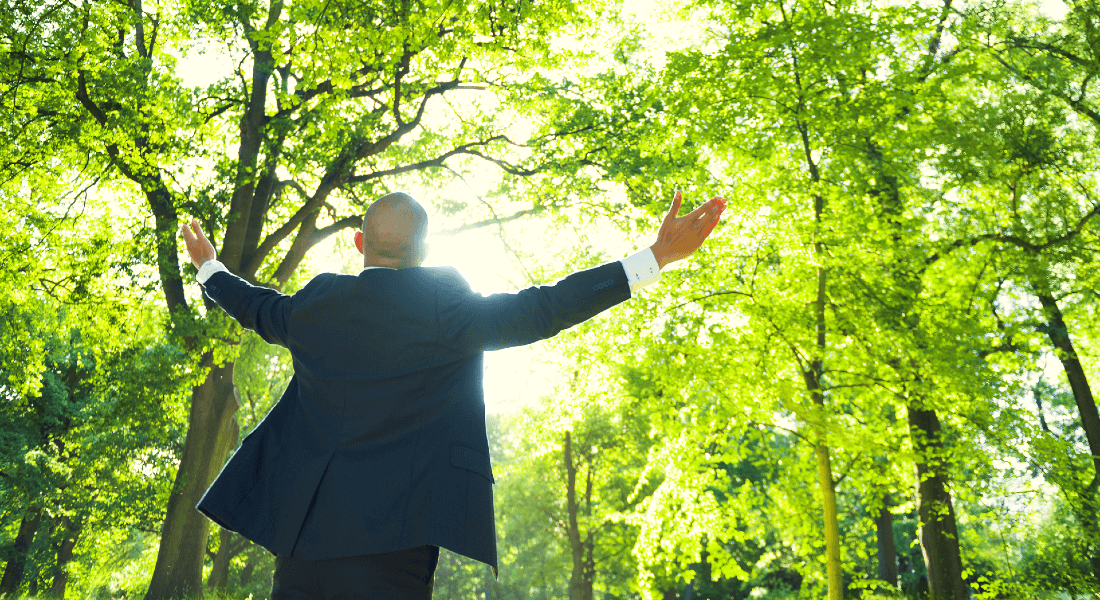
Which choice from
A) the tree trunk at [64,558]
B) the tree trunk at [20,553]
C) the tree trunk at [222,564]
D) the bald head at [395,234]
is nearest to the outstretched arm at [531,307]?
the bald head at [395,234]

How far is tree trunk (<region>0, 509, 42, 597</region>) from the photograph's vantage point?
2306 centimetres

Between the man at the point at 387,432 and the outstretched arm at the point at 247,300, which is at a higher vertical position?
the outstretched arm at the point at 247,300

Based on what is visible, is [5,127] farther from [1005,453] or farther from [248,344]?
[1005,453]

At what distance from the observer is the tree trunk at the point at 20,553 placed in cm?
2306

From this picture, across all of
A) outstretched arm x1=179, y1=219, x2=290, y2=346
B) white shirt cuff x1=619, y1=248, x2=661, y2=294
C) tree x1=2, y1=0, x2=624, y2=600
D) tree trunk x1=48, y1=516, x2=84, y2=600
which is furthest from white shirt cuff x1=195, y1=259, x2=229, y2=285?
tree trunk x1=48, y1=516, x2=84, y2=600

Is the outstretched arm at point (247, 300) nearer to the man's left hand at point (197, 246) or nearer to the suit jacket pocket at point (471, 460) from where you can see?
the man's left hand at point (197, 246)

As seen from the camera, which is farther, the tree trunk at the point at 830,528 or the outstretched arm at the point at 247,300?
the tree trunk at the point at 830,528

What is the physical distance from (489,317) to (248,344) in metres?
12.6

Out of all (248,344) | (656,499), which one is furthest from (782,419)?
(248,344)

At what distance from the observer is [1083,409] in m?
12.9

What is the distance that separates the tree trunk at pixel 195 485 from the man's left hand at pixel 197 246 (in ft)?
28.5

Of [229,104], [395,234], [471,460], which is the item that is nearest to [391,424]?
[471,460]

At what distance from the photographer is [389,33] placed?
868 cm

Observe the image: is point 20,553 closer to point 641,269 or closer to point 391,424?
point 391,424
